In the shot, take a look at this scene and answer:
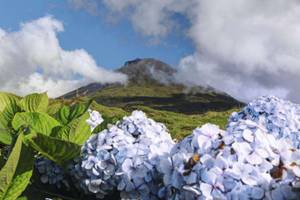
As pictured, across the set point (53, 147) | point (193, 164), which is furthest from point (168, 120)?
point (193, 164)

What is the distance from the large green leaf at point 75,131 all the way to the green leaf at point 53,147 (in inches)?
8.1

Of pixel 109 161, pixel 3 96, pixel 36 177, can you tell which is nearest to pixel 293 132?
pixel 109 161

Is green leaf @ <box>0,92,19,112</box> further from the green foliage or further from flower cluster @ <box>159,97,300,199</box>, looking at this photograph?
flower cluster @ <box>159,97,300,199</box>

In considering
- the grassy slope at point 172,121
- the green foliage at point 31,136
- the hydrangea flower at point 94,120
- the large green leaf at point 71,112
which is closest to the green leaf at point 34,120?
the green foliage at point 31,136

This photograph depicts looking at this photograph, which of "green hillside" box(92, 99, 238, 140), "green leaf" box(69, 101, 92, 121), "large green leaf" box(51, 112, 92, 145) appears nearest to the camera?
"large green leaf" box(51, 112, 92, 145)

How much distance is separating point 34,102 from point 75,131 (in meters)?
0.71

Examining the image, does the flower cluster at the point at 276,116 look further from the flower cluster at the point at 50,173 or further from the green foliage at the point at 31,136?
the flower cluster at the point at 50,173

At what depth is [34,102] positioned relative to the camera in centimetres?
497

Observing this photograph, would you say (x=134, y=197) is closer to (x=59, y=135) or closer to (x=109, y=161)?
(x=109, y=161)

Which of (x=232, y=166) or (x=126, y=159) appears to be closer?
(x=232, y=166)

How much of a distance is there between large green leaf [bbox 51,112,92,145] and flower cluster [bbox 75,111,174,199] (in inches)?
6.4

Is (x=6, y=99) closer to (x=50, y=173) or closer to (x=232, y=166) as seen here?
(x=50, y=173)

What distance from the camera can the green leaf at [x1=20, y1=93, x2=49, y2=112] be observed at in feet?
16.1

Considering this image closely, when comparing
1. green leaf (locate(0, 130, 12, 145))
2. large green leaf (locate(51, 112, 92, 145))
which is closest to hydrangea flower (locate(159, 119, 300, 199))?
large green leaf (locate(51, 112, 92, 145))
